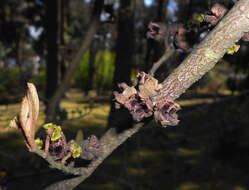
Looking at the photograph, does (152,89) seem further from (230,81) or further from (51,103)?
(230,81)

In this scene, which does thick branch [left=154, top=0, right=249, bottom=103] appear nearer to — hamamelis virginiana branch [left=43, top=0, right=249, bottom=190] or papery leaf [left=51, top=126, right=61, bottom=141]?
hamamelis virginiana branch [left=43, top=0, right=249, bottom=190]

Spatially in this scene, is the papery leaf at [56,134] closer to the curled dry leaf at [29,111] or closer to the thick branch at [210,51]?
the curled dry leaf at [29,111]

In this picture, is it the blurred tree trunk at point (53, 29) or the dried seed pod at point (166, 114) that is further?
the blurred tree trunk at point (53, 29)

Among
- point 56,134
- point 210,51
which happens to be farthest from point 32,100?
point 210,51

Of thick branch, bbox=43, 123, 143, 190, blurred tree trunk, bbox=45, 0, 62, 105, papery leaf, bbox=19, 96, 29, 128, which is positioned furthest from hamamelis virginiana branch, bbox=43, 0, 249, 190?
blurred tree trunk, bbox=45, 0, 62, 105

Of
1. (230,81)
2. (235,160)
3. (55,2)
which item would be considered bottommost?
(235,160)

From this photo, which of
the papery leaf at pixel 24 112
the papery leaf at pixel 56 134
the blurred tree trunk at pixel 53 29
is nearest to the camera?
the papery leaf at pixel 24 112

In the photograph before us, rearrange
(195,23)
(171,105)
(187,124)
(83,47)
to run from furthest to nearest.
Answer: (187,124), (83,47), (195,23), (171,105)

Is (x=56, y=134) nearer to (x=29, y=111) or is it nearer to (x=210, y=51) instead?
(x=29, y=111)

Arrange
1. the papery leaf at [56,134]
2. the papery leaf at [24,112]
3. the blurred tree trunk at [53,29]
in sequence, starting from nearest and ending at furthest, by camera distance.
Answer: the papery leaf at [24,112]
the papery leaf at [56,134]
the blurred tree trunk at [53,29]

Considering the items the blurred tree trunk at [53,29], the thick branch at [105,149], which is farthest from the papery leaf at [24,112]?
the blurred tree trunk at [53,29]

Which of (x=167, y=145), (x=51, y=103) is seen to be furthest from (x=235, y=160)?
(x=51, y=103)
